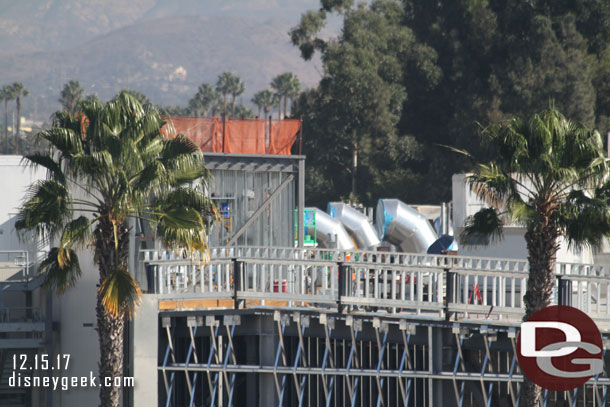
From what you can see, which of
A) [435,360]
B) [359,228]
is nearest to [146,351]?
[435,360]

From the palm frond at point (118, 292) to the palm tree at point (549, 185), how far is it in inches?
238

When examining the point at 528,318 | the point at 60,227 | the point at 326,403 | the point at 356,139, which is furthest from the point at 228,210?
the point at 356,139

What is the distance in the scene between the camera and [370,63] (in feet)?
202

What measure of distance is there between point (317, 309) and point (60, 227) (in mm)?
5531

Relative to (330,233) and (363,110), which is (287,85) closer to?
(363,110)

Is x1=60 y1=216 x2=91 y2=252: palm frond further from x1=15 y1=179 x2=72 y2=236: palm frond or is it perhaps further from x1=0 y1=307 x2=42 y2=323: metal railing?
x1=0 y1=307 x2=42 y2=323: metal railing

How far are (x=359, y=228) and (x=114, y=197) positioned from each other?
22.8 meters

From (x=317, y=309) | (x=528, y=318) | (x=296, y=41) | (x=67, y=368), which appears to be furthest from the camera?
(x=296, y=41)

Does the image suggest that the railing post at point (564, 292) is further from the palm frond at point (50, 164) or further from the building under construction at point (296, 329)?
the palm frond at point (50, 164)

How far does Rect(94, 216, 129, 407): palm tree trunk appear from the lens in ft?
Answer: 52.9

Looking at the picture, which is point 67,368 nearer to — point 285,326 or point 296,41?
point 285,326

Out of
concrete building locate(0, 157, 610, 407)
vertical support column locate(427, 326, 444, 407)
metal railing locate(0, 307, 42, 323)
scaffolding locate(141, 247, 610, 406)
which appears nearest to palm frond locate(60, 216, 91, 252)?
scaffolding locate(141, 247, 610, 406)

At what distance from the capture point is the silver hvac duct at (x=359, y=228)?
3791cm

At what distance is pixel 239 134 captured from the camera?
2348cm
